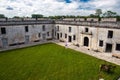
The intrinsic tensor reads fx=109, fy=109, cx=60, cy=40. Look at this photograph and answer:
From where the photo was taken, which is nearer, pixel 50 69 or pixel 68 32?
pixel 50 69

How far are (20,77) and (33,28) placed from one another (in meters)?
20.6

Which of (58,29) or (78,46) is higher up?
(58,29)

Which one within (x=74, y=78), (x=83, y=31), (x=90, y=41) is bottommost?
(x=74, y=78)

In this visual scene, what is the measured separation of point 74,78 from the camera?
44.1ft

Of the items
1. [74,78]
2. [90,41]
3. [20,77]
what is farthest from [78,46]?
→ [20,77]

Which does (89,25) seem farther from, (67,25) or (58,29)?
(58,29)

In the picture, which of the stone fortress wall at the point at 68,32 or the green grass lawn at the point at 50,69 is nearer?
the green grass lawn at the point at 50,69

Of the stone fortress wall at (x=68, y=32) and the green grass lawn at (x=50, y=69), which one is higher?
the stone fortress wall at (x=68, y=32)

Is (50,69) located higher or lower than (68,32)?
lower

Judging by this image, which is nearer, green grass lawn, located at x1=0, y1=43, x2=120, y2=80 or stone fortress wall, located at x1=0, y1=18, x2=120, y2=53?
green grass lawn, located at x1=0, y1=43, x2=120, y2=80

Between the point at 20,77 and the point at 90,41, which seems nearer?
the point at 20,77

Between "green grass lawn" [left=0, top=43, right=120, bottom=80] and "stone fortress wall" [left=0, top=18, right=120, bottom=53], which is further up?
"stone fortress wall" [left=0, top=18, right=120, bottom=53]

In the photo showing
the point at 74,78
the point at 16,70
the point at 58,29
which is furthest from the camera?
the point at 58,29

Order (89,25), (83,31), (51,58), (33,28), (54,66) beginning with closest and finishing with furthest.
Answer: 1. (54,66)
2. (51,58)
3. (89,25)
4. (83,31)
5. (33,28)
